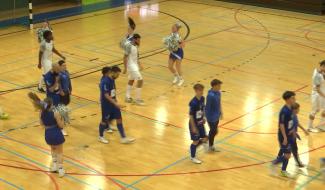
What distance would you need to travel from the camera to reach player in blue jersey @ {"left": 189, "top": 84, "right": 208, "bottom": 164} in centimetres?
1101

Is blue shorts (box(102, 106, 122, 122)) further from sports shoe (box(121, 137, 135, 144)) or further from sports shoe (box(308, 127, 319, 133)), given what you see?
sports shoe (box(308, 127, 319, 133))

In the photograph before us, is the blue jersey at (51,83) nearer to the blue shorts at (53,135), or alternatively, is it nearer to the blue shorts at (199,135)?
the blue shorts at (53,135)

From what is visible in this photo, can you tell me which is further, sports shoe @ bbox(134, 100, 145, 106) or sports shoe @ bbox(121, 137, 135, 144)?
sports shoe @ bbox(134, 100, 145, 106)

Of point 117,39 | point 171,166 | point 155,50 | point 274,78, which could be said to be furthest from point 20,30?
point 171,166

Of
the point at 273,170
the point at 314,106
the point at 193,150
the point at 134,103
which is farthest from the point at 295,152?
the point at 134,103

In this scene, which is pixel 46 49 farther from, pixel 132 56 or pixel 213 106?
pixel 213 106

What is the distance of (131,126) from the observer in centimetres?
1355

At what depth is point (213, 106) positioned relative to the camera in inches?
452

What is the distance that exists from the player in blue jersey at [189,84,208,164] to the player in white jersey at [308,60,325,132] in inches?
122

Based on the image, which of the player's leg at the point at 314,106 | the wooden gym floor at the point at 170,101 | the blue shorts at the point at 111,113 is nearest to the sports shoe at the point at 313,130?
the player's leg at the point at 314,106

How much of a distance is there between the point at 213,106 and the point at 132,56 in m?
3.80

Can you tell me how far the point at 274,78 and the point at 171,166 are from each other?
23.3ft

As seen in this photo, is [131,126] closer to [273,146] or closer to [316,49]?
[273,146]

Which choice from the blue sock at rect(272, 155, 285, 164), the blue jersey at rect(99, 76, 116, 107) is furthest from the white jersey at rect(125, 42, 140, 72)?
the blue sock at rect(272, 155, 285, 164)
